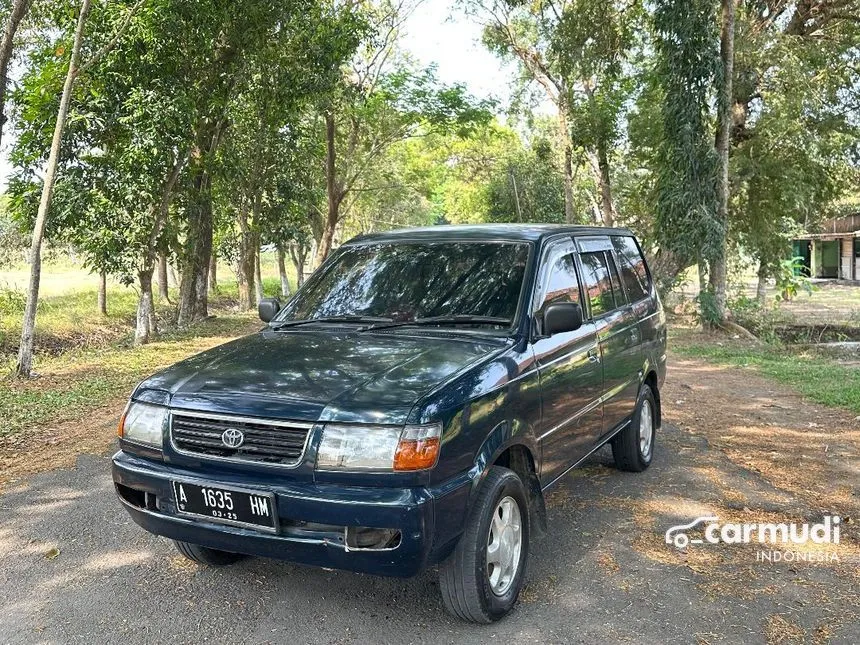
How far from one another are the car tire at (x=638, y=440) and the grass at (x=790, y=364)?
11.4 ft

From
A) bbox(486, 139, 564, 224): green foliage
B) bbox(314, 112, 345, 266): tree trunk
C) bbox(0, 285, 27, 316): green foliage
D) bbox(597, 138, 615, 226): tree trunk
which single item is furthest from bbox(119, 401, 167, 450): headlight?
bbox(486, 139, 564, 224): green foliage

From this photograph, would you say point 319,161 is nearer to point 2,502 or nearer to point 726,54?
point 726,54

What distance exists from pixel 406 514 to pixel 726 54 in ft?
54.1

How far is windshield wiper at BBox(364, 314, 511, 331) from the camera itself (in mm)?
4129

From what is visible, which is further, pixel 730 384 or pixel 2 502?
pixel 730 384

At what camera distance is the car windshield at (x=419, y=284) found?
429cm

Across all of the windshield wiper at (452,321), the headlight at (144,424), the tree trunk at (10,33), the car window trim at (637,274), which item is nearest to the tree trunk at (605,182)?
the tree trunk at (10,33)

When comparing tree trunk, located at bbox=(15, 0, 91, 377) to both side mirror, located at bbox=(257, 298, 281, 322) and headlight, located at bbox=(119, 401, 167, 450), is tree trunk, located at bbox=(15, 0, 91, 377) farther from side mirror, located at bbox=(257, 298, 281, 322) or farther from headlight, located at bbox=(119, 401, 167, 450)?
headlight, located at bbox=(119, 401, 167, 450)

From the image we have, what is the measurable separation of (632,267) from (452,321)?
259cm

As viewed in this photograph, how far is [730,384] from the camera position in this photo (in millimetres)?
10695

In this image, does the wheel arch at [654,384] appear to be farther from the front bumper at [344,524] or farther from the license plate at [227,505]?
the license plate at [227,505]

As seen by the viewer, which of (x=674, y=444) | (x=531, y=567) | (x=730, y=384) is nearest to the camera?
(x=531, y=567)

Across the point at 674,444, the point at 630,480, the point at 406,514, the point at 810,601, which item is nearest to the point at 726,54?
the point at 674,444

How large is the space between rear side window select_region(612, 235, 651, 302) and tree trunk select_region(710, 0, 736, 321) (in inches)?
433
